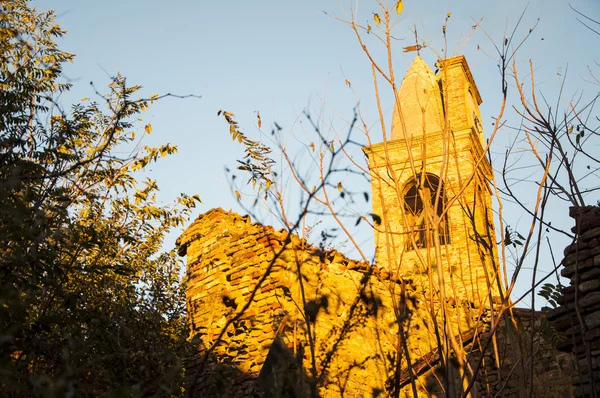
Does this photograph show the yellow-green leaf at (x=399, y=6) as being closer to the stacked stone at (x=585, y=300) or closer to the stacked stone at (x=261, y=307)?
the stacked stone at (x=585, y=300)

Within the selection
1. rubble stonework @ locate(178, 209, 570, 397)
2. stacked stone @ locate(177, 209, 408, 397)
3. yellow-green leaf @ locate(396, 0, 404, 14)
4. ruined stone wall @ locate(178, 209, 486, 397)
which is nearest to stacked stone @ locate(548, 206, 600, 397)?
rubble stonework @ locate(178, 209, 570, 397)

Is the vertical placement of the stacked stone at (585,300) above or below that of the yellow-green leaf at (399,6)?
below

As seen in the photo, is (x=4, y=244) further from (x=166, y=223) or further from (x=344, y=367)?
(x=166, y=223)

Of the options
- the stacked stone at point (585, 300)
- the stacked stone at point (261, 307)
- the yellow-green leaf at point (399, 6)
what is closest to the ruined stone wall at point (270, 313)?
the stacked stone at point (261, 307)

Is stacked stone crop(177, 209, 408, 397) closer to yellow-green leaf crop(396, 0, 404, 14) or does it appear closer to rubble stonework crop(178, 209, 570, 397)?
rubble stonework crop(178, 209, 570, 397)

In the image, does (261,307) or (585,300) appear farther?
(261,307)

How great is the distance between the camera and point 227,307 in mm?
7203

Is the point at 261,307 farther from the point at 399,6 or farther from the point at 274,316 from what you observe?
the point at 399,6

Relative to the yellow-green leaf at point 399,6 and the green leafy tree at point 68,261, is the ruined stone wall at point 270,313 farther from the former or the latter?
the yellow-green leaf at point 399,6

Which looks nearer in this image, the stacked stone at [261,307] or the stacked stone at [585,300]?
the stacked stone at [585,300]

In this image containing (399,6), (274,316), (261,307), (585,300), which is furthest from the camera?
(261,307)

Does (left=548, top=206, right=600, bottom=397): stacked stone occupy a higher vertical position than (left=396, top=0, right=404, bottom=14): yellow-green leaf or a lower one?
lower

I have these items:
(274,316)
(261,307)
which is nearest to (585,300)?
(274,316)

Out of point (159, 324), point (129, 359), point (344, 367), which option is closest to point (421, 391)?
point (344, 367)
